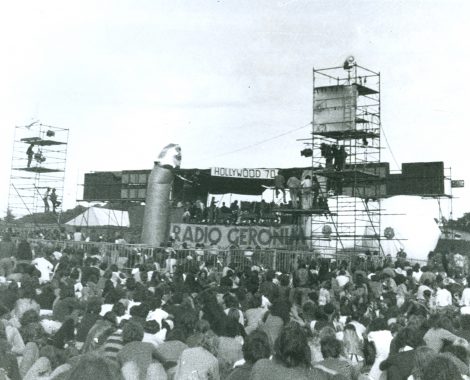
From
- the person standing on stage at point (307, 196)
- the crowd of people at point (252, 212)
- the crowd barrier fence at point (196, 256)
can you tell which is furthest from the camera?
the crowd of people at point (252, 212)

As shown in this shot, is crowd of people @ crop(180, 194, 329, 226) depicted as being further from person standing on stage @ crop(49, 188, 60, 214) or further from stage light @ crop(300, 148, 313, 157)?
person standing on stage @ crop(49, 188, 60, 214)

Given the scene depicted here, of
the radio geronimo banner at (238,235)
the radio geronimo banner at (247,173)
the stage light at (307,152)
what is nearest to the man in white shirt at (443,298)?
the radio geronimo banner at (238,235)

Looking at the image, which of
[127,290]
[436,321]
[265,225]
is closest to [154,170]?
[265,225]

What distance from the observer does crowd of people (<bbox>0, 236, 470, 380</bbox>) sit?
5.68 m

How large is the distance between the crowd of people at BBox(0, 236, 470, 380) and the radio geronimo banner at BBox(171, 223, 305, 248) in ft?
40.4

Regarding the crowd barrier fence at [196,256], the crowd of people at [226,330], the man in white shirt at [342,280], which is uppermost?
the crowd barrier fence at [196,256]

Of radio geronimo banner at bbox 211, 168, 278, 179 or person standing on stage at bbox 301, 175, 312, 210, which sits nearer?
person standing on stage at bbox 301, 175, 312, 210

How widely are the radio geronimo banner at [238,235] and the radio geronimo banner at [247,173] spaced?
15.8 feet

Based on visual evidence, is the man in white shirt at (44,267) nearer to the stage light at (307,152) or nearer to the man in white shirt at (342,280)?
the man in white shirt at (342,280)

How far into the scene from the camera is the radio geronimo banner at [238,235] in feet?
101

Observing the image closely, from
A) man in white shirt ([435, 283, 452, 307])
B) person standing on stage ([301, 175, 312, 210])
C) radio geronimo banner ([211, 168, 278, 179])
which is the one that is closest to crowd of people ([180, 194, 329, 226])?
person standing on stage ([301, 175, 312, 210])

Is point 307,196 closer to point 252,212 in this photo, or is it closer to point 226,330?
point 252,212

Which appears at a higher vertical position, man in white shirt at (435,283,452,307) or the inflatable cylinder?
the inflatable cylinder

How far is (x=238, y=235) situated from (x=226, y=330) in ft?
74.3
